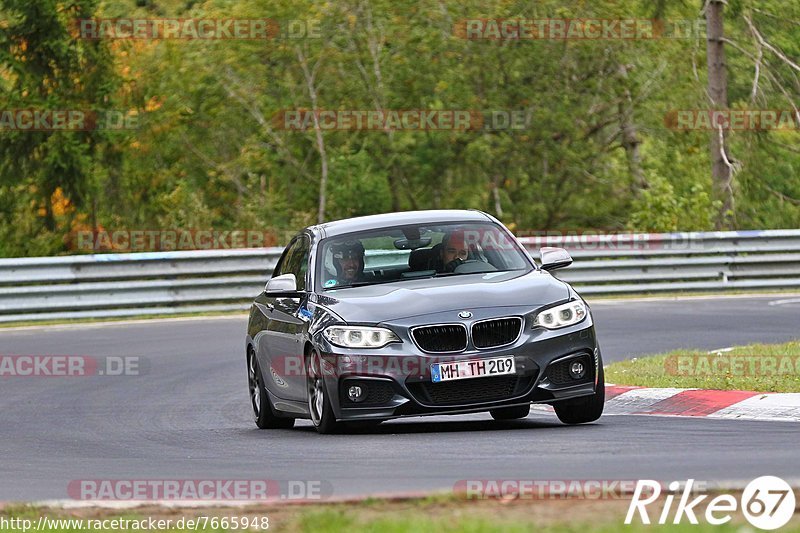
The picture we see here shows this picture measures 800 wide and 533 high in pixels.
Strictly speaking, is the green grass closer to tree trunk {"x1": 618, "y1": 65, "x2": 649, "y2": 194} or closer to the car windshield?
the car windshield

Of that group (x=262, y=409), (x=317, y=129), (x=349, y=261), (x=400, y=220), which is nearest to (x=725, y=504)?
(x=349, y=261)

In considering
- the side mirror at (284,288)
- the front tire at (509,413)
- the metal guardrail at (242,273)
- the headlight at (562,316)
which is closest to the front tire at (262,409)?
the side mirror at (284,288)

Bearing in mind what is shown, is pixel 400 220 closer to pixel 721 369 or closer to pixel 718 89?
pixel 721 369

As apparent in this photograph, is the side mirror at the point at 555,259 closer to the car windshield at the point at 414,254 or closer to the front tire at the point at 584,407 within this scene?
the car windshield at the point at 414,254

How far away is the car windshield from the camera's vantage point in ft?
37.5

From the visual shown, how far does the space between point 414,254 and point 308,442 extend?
5.90 ft

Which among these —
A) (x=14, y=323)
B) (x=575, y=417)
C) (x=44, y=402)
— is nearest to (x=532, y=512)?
(x=575, y=417)

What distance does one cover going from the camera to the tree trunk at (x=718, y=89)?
32.6m

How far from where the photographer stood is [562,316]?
10422mm

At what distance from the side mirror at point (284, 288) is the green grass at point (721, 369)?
314 centimetres

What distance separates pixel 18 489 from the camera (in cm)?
857

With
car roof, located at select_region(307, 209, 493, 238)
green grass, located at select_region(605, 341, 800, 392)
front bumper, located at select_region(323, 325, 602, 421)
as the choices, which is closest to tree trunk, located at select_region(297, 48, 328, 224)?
green grass, located at select_region(605, 341, 800, 392)

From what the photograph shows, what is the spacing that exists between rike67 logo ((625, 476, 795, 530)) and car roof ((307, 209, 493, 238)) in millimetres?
5128

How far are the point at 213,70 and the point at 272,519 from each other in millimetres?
36285
